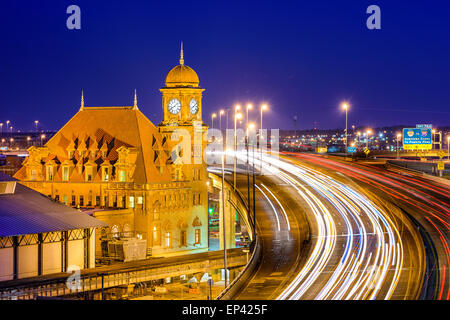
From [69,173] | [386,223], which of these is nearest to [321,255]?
[386,223]

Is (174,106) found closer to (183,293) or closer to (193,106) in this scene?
(193,106)

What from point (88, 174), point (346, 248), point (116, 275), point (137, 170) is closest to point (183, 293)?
point (116, 275)

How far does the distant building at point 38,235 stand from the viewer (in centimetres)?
5738

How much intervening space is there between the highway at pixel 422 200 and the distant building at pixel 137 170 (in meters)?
20.8

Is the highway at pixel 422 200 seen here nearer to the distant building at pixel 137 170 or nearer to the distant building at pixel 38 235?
the distant building at pixel 137 170

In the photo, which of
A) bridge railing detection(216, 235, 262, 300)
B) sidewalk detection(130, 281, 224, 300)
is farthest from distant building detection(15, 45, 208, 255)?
bridge railing detection(216, 235, 262, 300)

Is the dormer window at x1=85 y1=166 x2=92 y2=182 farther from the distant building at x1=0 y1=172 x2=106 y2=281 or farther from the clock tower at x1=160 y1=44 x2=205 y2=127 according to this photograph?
the distant building at x1=0 y1=172 x2=106 y2=281

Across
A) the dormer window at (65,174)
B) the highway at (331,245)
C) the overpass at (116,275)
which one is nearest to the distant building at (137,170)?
the dormer window at (65,174)

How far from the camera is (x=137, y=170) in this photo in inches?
3105

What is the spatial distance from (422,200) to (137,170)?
3160 centimetres

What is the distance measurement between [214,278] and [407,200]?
22.3 metres

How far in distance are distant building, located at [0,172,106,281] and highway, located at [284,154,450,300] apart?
30039 millimetres
